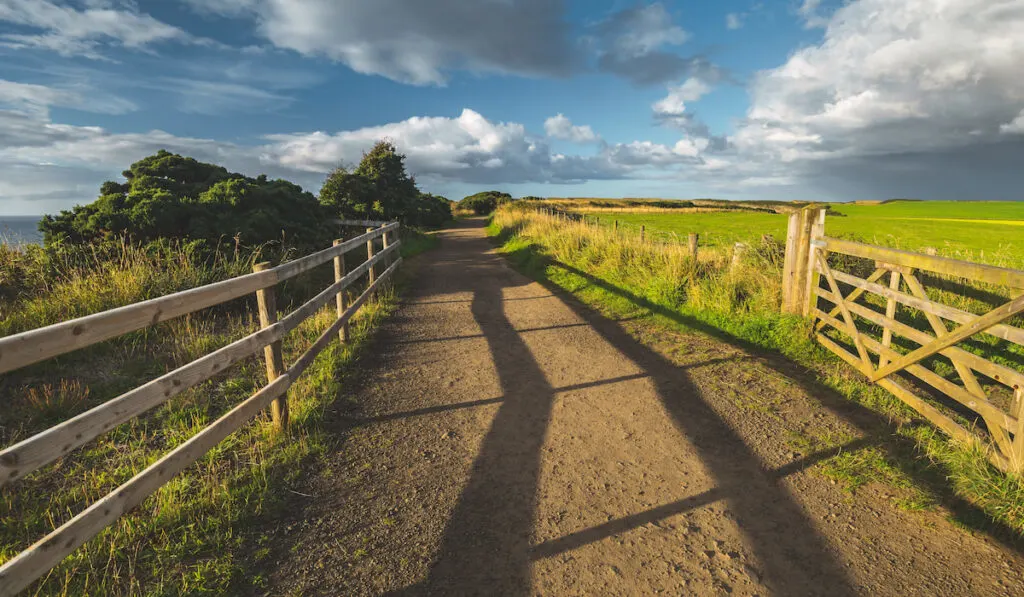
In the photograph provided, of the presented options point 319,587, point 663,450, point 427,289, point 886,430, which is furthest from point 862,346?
point 427,289

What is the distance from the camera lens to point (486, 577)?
2730 mm

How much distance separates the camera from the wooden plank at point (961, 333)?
145 inches

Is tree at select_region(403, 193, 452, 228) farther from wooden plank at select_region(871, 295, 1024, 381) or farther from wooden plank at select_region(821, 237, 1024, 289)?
wooden plank at select_region(871, 295, 1024, 381)

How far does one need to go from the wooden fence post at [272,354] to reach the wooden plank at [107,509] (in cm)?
20

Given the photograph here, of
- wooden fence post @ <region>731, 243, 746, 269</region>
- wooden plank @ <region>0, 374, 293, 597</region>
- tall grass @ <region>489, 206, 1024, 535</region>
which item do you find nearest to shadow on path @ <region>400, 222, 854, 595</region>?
tall grass @ <region>489, 206, 1024, 535</region>

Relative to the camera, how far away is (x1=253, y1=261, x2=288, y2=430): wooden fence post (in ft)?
13.6

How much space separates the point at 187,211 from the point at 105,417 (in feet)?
29.2

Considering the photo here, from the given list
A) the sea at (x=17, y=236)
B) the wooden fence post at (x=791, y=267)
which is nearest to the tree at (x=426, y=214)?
the sea at (x=17, y=236)

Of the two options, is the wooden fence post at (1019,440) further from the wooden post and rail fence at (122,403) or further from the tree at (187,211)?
the tree at (187,211)

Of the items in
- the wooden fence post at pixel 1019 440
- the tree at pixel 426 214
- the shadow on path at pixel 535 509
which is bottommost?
the shadow on path at pixel 535 509

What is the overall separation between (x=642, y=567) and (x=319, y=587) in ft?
6.03

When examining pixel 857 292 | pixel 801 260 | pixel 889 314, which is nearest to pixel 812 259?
pixel 801 260

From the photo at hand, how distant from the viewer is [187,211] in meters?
9.74

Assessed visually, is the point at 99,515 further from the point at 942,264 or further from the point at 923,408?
the point at 942,264
